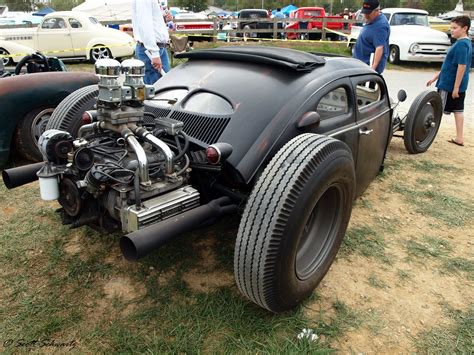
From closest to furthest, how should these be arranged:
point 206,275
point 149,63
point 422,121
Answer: point 206,275
point 422,121
point 149,63

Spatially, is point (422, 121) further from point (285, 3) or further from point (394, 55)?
point (285, 3)

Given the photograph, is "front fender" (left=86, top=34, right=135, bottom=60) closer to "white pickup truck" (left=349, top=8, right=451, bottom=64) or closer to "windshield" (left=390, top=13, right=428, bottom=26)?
"white pickup truck" (left=349, top=8, right=451, bottom=64)

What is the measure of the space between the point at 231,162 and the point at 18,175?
1434mm

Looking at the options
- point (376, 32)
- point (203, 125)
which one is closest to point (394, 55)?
point (376, 32)

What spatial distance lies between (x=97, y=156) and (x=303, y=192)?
133 cm

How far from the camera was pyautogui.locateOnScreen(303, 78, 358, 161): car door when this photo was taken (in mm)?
3160

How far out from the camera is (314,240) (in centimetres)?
286

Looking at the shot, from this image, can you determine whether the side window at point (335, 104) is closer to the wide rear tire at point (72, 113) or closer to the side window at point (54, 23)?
the wide rear tire at point (72, 113)

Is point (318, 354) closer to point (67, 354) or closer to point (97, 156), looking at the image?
point (67, 354)

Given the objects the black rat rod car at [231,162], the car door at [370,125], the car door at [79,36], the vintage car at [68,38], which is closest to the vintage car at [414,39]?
the vintage car at [68,38]

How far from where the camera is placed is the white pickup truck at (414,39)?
13664mm

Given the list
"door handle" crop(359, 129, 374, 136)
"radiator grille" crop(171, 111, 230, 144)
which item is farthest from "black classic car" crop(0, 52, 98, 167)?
"door handle" crop(359, 129, 374, 136)

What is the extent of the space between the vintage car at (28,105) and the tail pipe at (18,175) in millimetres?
2000

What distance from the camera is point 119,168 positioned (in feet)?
8.12
